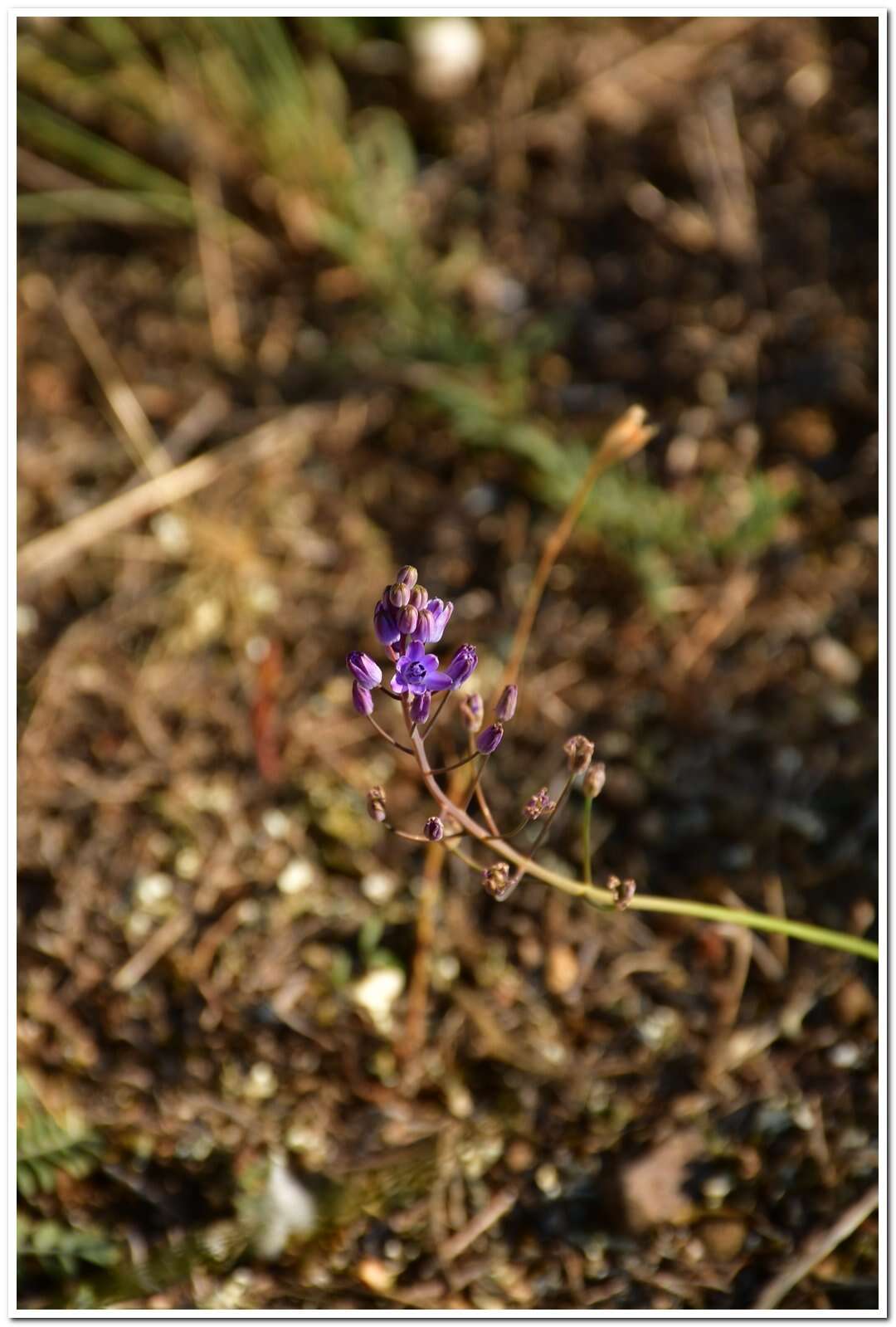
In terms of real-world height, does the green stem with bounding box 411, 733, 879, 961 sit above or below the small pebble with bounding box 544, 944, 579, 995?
below

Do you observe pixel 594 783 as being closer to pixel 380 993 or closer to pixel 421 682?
pixel 421 682

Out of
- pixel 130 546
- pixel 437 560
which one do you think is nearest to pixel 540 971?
pixel 437 560

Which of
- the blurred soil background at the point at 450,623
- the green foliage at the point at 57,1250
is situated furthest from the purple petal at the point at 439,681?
the green foliage at the point at 57,1250

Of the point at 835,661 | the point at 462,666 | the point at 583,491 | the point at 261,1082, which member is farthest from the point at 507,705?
the point at 835,661

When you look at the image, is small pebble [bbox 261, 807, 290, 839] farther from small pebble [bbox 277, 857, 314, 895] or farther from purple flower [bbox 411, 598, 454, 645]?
purple flower [bbox 411, 598, 454, 645]

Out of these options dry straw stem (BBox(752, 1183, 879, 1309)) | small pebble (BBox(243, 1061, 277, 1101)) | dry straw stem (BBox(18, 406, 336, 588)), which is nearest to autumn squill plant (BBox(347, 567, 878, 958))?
dry straw stem (BBox(752, 1183, 879, 1309))

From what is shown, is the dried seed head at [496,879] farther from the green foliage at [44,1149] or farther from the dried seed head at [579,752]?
the green foliage at [44,1149]
